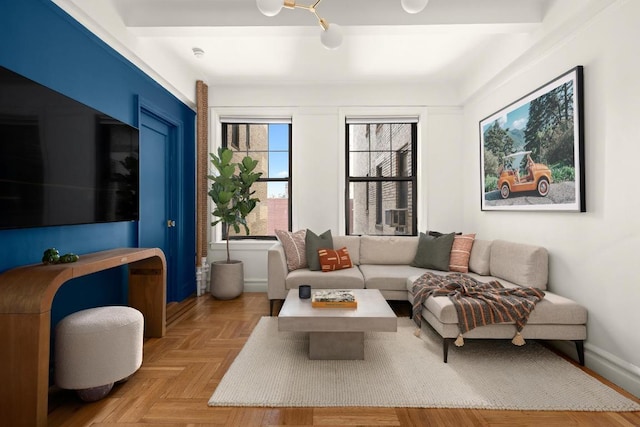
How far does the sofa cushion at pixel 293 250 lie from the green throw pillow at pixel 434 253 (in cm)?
127

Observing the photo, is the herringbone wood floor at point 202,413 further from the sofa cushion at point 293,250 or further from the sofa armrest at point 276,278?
the sofa cushion at point 293,250

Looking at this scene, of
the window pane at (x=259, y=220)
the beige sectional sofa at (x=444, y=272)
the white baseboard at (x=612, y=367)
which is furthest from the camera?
the window pane at (x=259, y=220)

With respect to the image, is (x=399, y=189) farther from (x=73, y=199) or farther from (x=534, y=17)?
(x=73, y=199)

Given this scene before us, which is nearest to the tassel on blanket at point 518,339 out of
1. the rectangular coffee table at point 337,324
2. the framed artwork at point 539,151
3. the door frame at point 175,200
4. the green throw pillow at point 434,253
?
the rectangular coffee table at point 337,324

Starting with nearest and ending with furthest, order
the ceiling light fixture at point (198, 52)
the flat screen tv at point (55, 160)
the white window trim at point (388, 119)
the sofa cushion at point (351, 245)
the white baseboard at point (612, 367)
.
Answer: the flat screen tv at point (55, 160)
the white baseboard at point (612, 367)
the ceiling light fixture at point (198, 52)
the sofa cushion at point (351, 245)
the white window trim at point (388, 119)

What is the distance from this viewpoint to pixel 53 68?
2035mm

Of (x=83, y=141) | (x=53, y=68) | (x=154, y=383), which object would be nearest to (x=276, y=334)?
(x=154, y=383)

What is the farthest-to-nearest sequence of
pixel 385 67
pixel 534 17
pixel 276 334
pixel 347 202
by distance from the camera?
pixel 347 202 < pixel 385 67 < pixel 276 334 < pixel 534 17

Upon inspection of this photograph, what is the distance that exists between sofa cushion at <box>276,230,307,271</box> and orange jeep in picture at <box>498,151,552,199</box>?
2175 mm

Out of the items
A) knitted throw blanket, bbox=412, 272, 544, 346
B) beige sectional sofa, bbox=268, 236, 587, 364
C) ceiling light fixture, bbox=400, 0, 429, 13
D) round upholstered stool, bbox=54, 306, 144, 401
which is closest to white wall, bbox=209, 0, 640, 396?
beige sectional sofa, bbox=268, 236, 587, 364

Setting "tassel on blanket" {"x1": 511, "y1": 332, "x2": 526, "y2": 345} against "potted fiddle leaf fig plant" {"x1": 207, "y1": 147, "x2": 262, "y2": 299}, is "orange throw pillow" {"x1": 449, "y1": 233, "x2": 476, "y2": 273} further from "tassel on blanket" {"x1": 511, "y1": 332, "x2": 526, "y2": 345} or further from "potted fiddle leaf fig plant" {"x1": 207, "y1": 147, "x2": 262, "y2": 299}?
"potted fiddle leaf fig plant" {"x1": 207, "y1": 147, "x2": 262, "y2": 299}

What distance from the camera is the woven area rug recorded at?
179cm

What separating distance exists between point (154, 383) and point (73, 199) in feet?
4.10

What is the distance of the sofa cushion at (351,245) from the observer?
384cm
